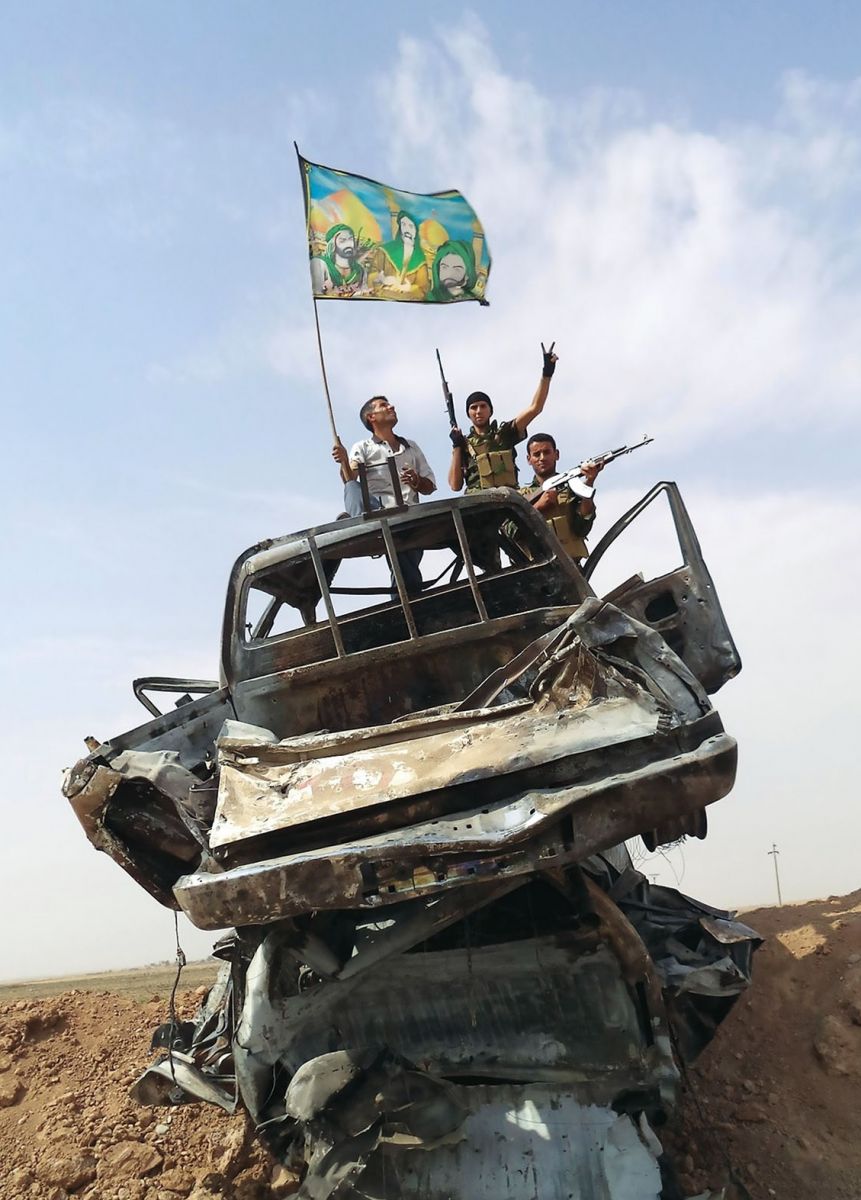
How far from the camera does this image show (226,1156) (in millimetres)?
4156

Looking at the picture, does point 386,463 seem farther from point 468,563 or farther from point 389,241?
point 389,241

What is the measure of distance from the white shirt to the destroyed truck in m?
1.97

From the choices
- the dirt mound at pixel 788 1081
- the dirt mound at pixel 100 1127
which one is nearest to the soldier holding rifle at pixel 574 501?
the dirt mound at pixel 788 1081

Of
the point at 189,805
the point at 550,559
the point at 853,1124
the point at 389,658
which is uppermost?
the point at 550,559

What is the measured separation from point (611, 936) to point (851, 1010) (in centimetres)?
247

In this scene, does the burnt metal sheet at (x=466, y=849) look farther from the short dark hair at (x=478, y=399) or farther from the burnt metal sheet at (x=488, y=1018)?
the short dark hair at (x=478, y=399)

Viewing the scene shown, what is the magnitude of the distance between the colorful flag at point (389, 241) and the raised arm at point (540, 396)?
1.46 m

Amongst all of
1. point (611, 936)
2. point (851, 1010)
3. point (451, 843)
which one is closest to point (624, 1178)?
point (611, 936)

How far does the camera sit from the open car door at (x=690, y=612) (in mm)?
4703

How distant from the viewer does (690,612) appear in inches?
190

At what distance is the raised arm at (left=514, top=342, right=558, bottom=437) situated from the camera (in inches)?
264

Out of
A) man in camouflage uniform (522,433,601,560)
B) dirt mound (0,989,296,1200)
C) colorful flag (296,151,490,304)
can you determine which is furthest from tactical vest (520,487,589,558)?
dirt mound (0,989,296,1200)

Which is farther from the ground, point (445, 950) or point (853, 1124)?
point (445, 950)

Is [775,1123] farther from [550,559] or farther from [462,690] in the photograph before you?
[550,559]
